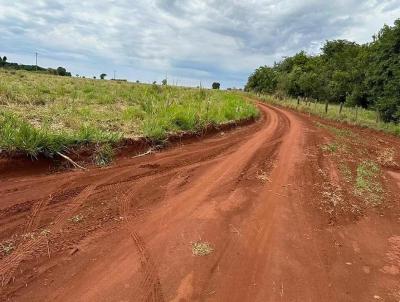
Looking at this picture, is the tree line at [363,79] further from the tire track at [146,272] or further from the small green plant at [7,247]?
the small green plant at [7,247]

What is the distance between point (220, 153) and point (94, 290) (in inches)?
262

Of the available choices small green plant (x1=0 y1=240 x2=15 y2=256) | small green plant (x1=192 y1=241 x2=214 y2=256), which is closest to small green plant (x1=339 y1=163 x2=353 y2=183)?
small green plant (x1=192 y1=241 x2=214 y2=256)

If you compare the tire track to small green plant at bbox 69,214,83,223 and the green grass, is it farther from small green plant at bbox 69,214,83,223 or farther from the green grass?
the green grass

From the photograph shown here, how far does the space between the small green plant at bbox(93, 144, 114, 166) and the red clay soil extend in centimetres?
22

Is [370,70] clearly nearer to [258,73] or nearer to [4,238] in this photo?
[4,238]

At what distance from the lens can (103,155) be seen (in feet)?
26.3

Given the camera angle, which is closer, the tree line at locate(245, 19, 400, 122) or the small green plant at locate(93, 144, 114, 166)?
the small green plant at locate(93, 144, 114, 166)

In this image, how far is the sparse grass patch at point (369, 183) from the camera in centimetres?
801

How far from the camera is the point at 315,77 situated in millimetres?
36906

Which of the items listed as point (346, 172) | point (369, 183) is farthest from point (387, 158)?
point (369, 183)

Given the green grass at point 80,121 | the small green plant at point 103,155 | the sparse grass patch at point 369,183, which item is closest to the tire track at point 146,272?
the small green plant at point 103,155

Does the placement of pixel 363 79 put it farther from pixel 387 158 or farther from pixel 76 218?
pixel 76 218

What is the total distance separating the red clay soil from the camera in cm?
410

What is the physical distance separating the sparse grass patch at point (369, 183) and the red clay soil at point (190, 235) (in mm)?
188
